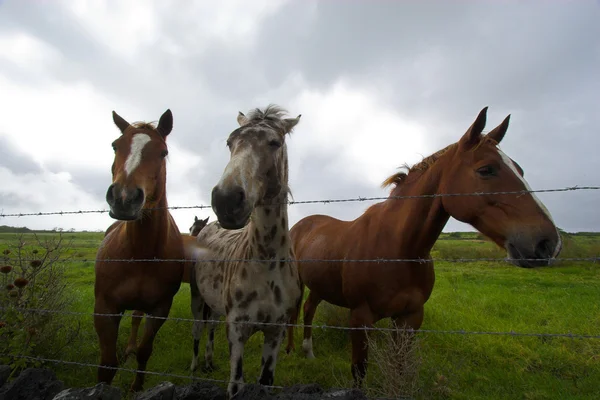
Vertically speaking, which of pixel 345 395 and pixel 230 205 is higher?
pixel 230 205

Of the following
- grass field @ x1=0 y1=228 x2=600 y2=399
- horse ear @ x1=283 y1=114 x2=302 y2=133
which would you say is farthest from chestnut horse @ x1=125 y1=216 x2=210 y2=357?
horse ear @ x1=283 y1=114 x2=302 y2=133

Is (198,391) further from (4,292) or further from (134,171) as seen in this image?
(4,292)

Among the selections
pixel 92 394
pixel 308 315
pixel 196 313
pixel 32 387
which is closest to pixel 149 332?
pixel 32 387

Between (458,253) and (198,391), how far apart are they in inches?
944

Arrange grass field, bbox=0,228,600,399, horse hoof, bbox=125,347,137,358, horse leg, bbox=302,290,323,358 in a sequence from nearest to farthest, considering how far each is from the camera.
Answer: grass field, bbox=0,228,600,399
horse hoof, bbox=125,347,137,358
horse leg, bbox=302,290,323,358

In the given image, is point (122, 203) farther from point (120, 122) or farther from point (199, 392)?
point (199, 392)

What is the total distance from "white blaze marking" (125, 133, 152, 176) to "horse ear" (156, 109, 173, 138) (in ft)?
1.34

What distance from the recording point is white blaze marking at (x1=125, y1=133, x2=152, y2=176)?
9.28 ft

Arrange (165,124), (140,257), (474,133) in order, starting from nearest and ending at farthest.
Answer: (474,133)
(140,257)
(165,124)

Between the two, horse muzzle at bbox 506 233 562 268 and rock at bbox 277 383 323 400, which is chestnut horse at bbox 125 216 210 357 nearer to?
rock at bbox 277 383 323 400

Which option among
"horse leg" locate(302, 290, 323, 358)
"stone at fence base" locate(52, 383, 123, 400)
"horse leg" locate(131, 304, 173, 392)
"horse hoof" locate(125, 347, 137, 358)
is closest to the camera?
"stone at fence base" locate(52, 383, 123, 400)

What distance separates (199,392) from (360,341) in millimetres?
1516

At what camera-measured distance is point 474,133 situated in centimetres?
265

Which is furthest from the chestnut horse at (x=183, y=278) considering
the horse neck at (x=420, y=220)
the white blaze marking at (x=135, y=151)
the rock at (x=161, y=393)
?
the horse neck at (x=420, y=220)
